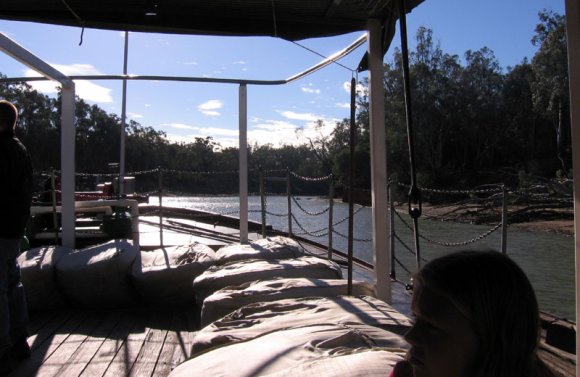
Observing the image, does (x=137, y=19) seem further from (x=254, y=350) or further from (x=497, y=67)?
(x=497, y=67)

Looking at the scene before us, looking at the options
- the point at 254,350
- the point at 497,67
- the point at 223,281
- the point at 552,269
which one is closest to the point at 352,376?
the point at 254,350

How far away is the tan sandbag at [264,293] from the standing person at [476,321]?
5.12 ft

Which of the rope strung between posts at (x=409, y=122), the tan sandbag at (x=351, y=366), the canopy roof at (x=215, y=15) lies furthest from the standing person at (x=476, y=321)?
the canopy roof at (x=215, y=15)

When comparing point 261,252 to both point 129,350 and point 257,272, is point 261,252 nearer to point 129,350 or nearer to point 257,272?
point 257,272

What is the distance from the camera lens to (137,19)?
9.62ft

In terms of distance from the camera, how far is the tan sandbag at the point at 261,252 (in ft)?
11.1

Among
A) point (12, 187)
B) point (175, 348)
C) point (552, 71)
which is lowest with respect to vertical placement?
point (175, 348)

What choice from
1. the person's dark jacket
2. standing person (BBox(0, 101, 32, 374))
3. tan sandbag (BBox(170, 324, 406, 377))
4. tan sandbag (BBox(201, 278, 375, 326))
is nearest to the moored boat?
standing person (BBox(0, 101, 32, 374))

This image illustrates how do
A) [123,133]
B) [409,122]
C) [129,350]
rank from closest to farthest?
[409,122], [129,350], [123,133]

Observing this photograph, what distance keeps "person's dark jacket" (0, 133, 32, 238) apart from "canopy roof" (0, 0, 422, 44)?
2.70ft

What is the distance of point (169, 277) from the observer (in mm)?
3434

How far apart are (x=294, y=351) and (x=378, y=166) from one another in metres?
1.74

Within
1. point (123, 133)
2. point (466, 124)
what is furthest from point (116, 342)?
point (466, 124)

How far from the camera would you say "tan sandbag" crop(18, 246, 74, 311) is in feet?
10.8
